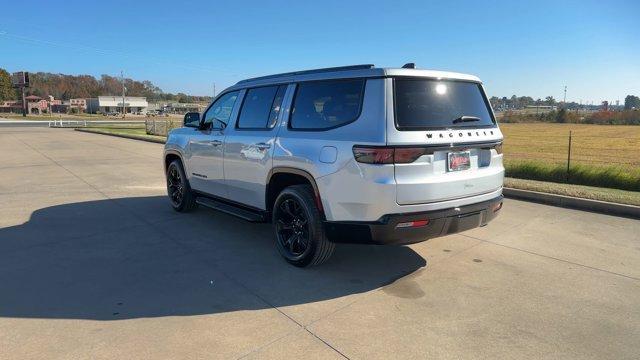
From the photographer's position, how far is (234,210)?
213 inches

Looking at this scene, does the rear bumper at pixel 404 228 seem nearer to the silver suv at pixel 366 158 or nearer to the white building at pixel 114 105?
the silver suv at pixel 366 158

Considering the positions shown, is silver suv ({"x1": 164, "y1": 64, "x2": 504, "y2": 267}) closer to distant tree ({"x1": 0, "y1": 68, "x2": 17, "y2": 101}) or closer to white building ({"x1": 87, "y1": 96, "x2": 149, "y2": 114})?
white building ({"x1": 87, "y1": 96, "x2": 149, "y2": 114})

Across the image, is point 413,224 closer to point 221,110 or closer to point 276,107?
point 276,107

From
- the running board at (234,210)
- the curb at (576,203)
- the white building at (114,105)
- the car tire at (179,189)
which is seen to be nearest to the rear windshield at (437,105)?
the running board at (234,210)

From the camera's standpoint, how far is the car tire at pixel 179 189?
22.0ft

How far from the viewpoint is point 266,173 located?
15.8 ft

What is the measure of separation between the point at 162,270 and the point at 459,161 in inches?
119

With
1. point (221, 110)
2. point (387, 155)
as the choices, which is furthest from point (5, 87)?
point (387, 155)

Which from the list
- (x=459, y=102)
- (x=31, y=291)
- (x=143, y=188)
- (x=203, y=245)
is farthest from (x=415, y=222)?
(x=143, y=188)

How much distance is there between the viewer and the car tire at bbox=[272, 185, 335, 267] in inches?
167

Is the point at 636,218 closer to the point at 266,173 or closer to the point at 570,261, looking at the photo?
the point at 570,261

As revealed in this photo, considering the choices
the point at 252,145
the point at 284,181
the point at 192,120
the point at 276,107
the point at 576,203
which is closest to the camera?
the point at 284,181

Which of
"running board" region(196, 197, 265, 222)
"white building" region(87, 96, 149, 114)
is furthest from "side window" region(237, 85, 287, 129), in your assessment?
"white building" region(87, 96, 149, 114)

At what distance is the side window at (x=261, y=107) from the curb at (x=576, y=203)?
5.18 metres
